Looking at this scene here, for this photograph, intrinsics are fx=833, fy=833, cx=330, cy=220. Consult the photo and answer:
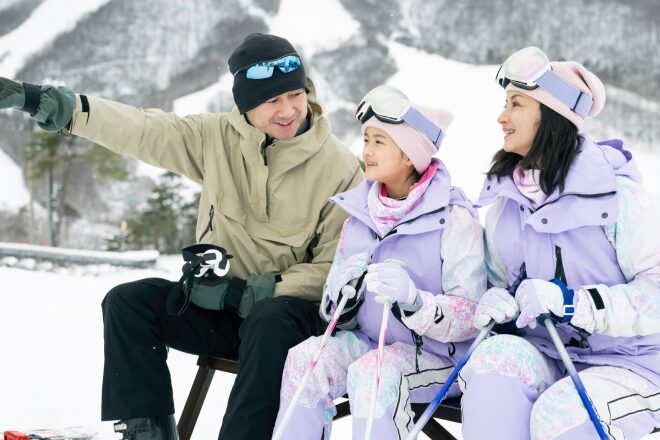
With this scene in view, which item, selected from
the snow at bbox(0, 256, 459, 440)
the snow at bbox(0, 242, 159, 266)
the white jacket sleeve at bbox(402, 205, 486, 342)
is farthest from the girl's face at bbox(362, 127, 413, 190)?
the snow at bbox(0, 242, 159, 266)

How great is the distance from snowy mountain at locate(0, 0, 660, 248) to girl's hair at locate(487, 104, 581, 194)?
32.4 ft

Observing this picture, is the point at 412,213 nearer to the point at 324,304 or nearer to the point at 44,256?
the point at 324,304

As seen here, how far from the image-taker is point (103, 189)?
1215 cm

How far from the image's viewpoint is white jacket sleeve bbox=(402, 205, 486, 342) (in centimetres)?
186

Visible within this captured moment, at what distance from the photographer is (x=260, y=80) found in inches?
92.7

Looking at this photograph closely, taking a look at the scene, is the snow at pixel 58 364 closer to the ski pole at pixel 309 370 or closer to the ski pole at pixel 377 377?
the ski pole at pixel 309 370

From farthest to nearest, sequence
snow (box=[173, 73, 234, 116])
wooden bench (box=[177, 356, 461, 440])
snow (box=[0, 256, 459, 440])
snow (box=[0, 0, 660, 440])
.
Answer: snow (box=[173, 73, 234, 116]) < snow (box=[0, 0, 660, 440]) < snow (box=[0, 256, 459, 440]) < wooden bench (box=[177, 356, 461, 440])

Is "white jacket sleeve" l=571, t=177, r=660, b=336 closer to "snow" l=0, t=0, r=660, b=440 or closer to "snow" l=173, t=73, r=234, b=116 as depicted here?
"snow" l=0, t=0, r=660, b=440

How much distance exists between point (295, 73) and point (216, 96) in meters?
9.79

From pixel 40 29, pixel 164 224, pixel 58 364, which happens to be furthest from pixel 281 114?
pixel 40 29

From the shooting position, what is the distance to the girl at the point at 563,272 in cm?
162

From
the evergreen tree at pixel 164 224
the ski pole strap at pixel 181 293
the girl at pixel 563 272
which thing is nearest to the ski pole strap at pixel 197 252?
the ski pole strap at pixel 181 293

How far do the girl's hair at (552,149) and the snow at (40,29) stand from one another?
11.3 meters

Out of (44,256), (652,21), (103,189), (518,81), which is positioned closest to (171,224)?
(103,189)
